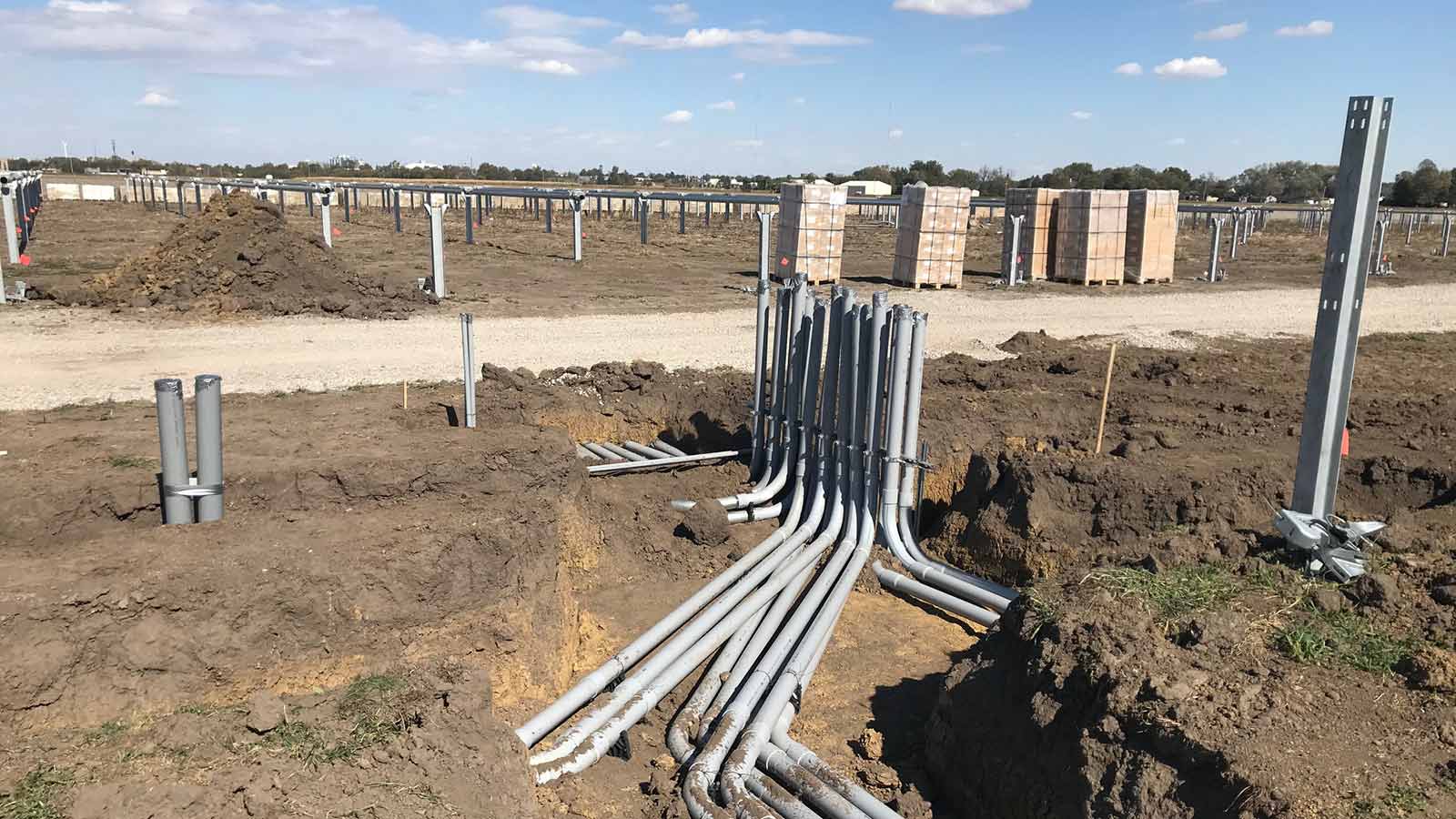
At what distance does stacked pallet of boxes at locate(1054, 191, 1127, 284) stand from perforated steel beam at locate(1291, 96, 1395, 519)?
63.1 feet

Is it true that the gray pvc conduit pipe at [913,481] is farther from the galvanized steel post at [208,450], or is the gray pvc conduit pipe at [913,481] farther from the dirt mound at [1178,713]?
the galvanized steel post at [208,450]

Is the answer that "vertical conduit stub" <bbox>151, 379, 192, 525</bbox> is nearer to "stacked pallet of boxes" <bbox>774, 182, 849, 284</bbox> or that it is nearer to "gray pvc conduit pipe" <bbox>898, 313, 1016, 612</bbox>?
"gray pvc conduit pipe" <bbox>898, 313, 1016, 612</bbox>

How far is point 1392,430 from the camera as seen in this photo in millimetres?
9531

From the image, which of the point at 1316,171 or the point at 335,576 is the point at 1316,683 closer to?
the point at 335,576

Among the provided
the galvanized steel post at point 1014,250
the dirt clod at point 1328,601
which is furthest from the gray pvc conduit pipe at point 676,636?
the galvanized steel post at point 1014,250

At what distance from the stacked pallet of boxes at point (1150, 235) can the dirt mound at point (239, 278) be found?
54.6 feet

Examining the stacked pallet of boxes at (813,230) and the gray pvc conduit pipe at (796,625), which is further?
the stacked pallet of boxes at (813,230)

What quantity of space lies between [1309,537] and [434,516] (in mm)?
4856

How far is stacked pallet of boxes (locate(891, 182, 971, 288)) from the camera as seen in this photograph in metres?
22.0

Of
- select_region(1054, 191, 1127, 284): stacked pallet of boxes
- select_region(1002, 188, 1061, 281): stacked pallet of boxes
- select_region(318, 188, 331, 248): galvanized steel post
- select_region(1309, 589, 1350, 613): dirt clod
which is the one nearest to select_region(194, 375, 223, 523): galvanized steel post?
select_region(1309, 589, 1350, 613): dirt clod

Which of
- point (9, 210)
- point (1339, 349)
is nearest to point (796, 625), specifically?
point (1339, 349)

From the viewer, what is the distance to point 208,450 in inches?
219

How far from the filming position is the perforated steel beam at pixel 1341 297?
522 cm

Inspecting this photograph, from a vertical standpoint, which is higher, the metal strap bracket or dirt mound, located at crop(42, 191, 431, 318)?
dirt mound, located at crop(42, 191, 431, 318)
